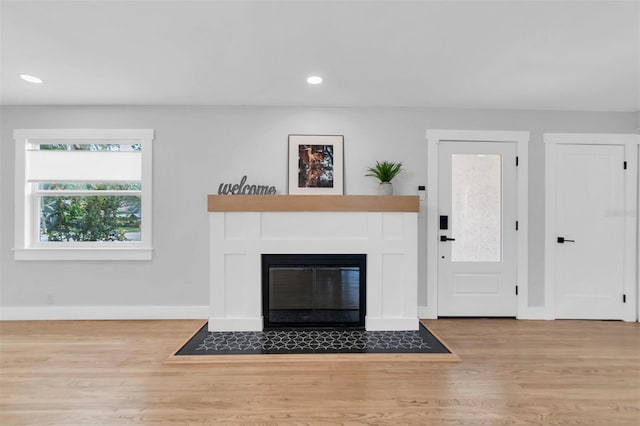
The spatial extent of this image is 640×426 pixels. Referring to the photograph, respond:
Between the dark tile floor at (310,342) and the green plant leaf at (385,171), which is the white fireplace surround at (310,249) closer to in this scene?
the dark tile floor at (310,342)

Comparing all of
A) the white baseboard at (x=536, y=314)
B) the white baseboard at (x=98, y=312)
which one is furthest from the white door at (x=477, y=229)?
the white baseboard at (x=98, y=312)

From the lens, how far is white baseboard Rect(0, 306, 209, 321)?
11.1 feet

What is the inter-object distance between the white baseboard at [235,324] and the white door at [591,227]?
128 inches

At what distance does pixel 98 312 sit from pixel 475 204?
4.28 m

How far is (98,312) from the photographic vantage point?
3383 mm

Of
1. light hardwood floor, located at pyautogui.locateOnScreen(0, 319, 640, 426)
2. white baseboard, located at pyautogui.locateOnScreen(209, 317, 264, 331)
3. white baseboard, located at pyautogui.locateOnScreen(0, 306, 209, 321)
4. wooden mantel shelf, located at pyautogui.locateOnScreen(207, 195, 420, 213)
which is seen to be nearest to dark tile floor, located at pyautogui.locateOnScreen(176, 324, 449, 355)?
white baseboard, located at pyautogui.locateOnScreen(209, 317, 264, 331)

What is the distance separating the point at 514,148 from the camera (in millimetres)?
3453

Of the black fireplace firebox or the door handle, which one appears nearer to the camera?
the black fireplace firebox

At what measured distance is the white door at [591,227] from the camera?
343cm

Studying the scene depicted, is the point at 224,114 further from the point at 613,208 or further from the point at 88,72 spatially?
the point at 613,208

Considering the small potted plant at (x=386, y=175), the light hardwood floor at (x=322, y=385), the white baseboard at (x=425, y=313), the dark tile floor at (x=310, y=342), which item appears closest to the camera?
the light hardwood floor at (x=322, y=385)

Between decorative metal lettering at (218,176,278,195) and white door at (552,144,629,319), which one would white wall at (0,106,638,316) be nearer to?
decorative metal lettering at (218,176,278,195)

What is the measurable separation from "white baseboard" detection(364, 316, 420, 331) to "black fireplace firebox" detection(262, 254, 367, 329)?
0.11 meters

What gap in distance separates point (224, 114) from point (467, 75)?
242cm
